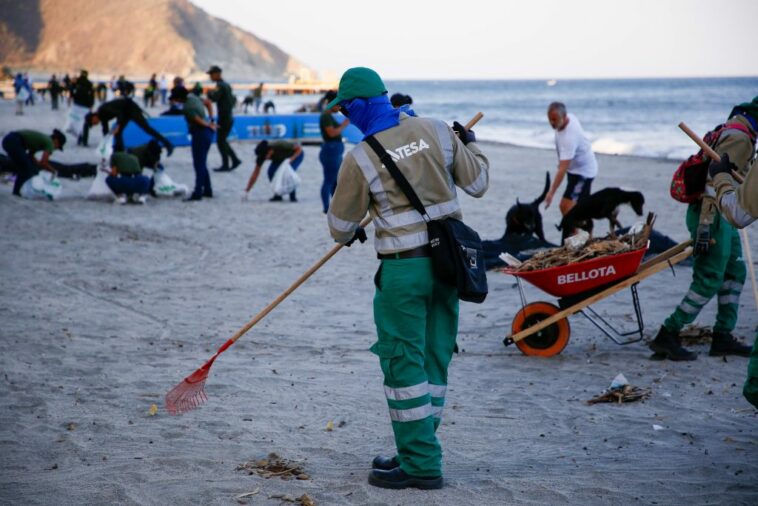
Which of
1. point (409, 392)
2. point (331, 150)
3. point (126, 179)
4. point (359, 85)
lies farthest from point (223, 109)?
point (409, 392)

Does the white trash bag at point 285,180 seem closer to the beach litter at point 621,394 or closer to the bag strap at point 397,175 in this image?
the beach litter at point 621,394

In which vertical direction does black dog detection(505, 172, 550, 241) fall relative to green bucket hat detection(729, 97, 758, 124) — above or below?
below

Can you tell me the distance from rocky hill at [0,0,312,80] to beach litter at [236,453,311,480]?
163 metres

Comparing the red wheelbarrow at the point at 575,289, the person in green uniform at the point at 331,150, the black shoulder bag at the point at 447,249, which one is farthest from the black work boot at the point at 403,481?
the person in green uniform at the point at 331,150

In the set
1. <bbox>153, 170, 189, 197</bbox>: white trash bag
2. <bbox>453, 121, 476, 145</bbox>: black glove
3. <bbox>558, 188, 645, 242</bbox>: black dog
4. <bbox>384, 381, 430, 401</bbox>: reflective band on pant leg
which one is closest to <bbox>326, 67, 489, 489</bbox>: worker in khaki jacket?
<bbox>384, 381, 430, 401</bbox>: reflective band on pant leg

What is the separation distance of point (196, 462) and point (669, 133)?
142ft

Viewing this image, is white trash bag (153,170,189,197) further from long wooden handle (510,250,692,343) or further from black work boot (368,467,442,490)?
black work boot (368,467,442,490)

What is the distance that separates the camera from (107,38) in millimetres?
173375

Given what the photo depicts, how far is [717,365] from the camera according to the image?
6293mm

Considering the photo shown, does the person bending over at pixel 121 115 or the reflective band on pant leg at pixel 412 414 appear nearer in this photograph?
the reflective band on pant leg at pixel 412 414

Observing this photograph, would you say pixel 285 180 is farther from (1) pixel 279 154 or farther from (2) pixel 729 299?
(2) pixel 729 299

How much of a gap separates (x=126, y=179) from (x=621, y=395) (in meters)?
10.2

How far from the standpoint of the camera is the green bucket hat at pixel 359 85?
13.6 feet

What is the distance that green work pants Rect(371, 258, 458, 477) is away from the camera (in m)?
4.06
